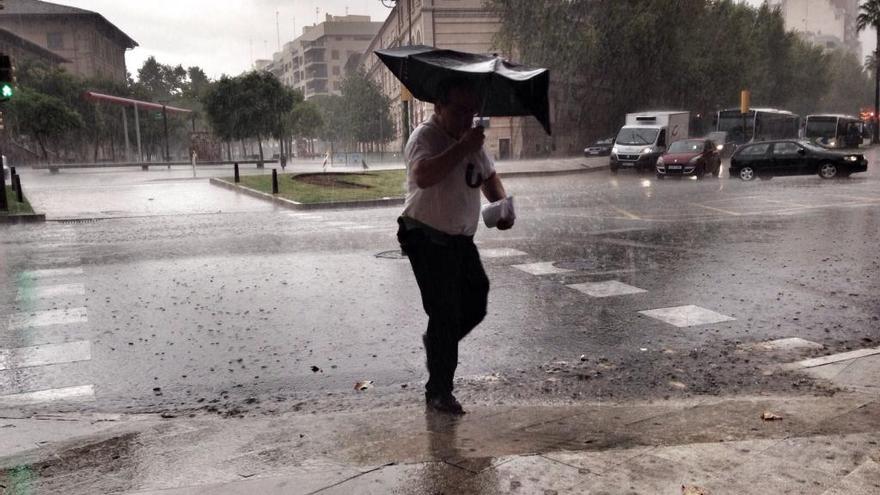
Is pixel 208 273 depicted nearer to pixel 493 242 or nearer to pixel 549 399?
pixel 493 242

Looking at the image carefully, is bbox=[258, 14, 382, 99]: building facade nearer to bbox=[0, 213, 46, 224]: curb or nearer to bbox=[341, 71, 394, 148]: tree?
Result: bbox=[341, 71, 394, 148]: tree

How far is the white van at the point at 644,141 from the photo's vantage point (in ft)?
102

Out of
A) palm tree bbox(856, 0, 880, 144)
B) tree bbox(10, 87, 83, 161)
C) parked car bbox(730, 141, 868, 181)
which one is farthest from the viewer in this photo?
palm tree bbox(856, 0, 880, 144)

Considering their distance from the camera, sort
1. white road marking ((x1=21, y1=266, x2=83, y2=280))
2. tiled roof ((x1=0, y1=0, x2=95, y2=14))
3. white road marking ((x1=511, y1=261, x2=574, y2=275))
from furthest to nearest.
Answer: tiled roof ((x1=0, y1=0, x2=95, y2=14)) → white road marking ((x1=21, y1=266, x2=83, y2=280)) → white road marking ((x1=511, y1=261, x2=574, y2=275))

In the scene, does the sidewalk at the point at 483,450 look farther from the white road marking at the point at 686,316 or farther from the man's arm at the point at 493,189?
the white road marking at the point at 686,316

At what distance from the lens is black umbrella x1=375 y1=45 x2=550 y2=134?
347 cm

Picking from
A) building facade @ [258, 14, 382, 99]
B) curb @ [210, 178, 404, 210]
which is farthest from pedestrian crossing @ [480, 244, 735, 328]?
building facade @ [258, 14, 382, 99]

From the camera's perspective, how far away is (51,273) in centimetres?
891

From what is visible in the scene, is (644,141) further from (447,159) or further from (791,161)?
(447,159)

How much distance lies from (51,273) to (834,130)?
171 feet

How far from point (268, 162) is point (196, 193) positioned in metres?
30.2

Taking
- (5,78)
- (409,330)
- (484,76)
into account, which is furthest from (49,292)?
(5,78)

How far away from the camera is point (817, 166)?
23.8m

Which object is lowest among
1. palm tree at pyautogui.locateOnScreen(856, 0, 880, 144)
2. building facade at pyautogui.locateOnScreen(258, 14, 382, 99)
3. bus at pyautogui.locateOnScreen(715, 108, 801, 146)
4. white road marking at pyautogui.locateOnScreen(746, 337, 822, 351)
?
white road marking at pyautogui.locateOnScreen(746, 337, 822, 351)
